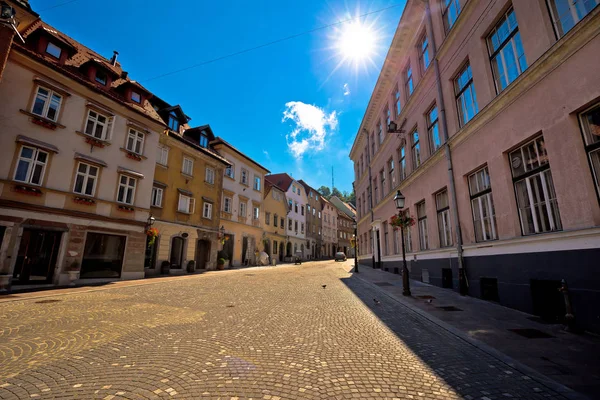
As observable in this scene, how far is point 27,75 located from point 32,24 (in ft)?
12.3

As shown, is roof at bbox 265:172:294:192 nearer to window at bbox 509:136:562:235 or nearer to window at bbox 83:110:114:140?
window at bbox 83:110:114:140

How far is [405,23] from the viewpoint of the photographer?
15.3 metres

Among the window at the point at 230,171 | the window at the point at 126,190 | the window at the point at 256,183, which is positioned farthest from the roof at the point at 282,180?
the window at the point at 126,190

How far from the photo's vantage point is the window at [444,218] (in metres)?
11.6

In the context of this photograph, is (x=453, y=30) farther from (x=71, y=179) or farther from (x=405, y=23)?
(x=71, y=179)

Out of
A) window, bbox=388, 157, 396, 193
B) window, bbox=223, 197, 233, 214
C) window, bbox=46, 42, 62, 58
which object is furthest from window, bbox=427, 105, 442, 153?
window, bbox=223, 197, 233, 214

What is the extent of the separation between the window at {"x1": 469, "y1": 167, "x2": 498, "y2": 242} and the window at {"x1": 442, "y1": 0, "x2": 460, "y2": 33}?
252 inches

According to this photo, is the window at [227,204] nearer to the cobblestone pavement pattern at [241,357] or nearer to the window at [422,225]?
the window at [422,225]

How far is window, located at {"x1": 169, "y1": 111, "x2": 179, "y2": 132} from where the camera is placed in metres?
22.1

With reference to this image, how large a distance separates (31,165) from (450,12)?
64.7 feet

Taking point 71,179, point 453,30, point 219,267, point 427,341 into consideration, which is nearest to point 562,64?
point 453,30

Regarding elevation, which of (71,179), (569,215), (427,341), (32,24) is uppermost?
(32,24)

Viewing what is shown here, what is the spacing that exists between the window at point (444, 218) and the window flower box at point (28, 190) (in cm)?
1840

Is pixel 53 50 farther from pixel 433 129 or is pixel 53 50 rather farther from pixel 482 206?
pixel 482 206
